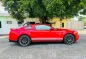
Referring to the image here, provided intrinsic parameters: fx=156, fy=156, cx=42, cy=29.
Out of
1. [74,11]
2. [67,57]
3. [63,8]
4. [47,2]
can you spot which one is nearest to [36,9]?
[47,2]

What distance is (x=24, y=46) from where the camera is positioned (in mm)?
10422

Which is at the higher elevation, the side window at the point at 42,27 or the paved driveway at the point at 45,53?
the side window at the point at 42,27

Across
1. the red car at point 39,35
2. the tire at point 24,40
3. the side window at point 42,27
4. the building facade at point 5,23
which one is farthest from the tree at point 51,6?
the building facade at point 5,23

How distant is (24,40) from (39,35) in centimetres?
108

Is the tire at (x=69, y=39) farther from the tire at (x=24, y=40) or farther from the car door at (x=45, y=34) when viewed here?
the tire at (x=24, y=40)

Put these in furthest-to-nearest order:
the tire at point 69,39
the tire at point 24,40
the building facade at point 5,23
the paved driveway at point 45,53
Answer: the building facade at point 5,23 → the tire at point 69,39 → the tire at point 24,40 → the paved driveway at point 45,53

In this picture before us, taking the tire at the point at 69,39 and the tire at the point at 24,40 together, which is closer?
the tire at the point at 24,40

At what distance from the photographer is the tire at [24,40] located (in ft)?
34.6

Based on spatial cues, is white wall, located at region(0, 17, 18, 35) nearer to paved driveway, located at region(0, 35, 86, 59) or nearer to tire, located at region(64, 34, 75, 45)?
tire, located at region(64, 34, 75, 45)

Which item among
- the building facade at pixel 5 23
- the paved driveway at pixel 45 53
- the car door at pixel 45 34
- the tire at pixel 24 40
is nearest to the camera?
the paved driveway at pixel 45 53

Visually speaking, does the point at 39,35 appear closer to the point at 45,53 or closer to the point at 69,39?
the point at 69,39

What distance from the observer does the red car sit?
10562 millimetres

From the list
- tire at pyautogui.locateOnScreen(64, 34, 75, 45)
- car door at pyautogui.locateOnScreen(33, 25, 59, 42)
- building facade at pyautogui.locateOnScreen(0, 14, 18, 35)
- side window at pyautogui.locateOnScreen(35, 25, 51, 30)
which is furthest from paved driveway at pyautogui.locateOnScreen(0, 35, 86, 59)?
building facade at pyautogui.locateOnScreen(0, 14, 18, 35)

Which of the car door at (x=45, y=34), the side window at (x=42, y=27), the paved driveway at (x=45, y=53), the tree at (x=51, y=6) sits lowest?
the paved driveway at (x=45, y=53)
